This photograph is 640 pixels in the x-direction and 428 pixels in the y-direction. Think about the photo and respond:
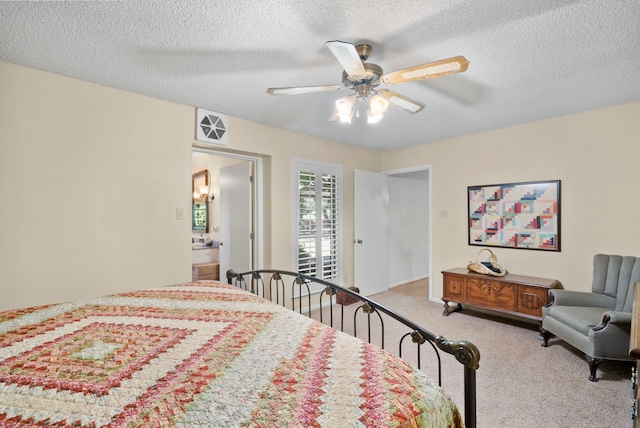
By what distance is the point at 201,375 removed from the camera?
1.03 m

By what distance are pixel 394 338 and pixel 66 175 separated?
10.7 feet

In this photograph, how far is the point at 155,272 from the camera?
2938 millimetres

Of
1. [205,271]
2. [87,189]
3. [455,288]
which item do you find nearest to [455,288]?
[455,288]

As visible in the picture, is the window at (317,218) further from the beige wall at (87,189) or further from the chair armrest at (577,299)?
the chair armrest at (577,299)

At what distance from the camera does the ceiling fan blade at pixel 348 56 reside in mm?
1528

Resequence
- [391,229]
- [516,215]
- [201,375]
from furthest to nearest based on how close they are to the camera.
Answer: [391,229]
[516,215]
[201,375]

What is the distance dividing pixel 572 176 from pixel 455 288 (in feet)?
5.87

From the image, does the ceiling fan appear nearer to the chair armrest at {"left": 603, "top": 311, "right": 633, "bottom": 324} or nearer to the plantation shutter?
the plantation shutter

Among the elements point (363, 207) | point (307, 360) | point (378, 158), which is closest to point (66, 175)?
point (307, 360)

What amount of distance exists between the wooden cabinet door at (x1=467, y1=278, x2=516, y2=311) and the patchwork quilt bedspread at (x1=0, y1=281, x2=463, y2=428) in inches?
113

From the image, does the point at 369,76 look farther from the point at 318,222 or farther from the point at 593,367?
the point at 593,367

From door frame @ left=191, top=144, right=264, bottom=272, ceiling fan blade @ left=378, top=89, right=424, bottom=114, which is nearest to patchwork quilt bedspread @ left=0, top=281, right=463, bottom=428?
ceiling fan blade @ left=378, top=89, right=424, bottom=114

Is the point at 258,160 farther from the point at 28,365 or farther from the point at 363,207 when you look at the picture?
the point at 28,365

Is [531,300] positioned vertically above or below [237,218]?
below
